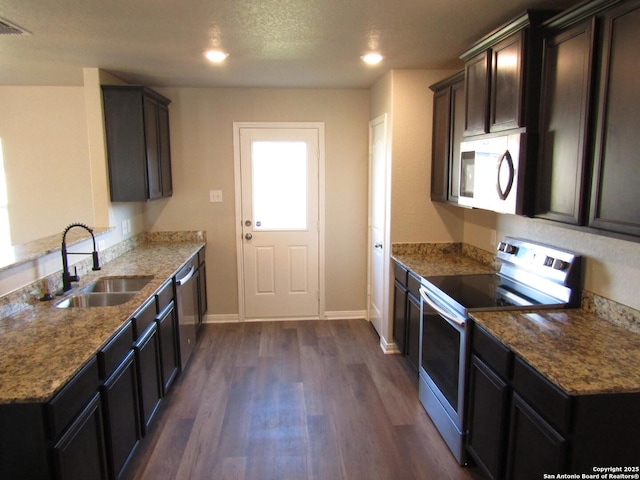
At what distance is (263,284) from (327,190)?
1.21 meters

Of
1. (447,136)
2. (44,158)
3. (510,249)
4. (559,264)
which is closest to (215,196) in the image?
(44,158)

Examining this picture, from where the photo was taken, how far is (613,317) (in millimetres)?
2051

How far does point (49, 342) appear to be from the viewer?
1.88 metres

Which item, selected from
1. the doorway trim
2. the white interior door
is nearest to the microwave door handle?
the doorway trim

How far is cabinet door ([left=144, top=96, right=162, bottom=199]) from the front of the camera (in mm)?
3627

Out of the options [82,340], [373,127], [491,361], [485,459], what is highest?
[373,127]

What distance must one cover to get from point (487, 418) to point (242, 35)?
2.48 metres

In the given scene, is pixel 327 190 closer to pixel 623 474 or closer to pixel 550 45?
pixel 550 45

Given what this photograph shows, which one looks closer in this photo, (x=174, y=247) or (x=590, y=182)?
(x=590, y=182)

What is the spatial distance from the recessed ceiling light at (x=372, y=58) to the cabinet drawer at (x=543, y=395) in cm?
225

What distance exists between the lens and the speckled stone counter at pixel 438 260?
315cm

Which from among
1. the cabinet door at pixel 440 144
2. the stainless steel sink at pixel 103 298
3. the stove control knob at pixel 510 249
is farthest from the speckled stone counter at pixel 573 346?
the stainless steel sink at pixel 103 298

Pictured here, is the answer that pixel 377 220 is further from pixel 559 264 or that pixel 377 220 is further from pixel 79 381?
pixel 79 381

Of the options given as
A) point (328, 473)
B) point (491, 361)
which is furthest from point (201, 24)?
point (328, 473)
